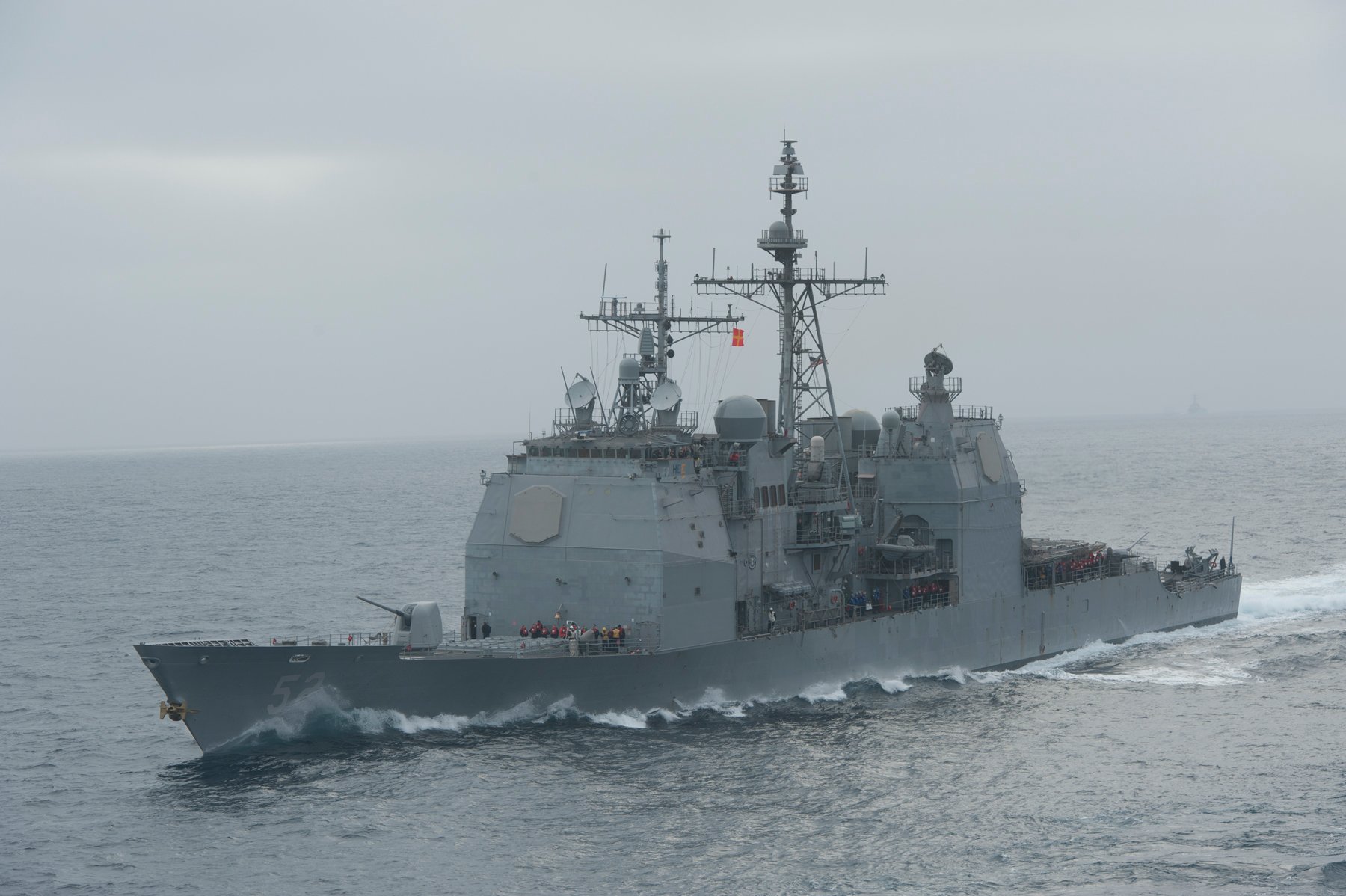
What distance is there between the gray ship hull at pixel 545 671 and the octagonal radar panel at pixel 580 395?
684 cm

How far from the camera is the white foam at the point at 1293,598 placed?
49.4m

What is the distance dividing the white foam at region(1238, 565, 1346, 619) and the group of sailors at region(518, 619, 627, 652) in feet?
95.2

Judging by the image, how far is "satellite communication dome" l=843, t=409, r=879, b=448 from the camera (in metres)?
40.5

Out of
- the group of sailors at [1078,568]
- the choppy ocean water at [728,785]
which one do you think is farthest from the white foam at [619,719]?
the group of sailors at [1078,568]

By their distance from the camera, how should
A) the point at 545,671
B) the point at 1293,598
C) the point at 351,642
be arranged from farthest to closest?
the point at 1293,598 < the point at 545,671 < the point at 351,642

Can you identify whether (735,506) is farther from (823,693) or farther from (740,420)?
(823,693)

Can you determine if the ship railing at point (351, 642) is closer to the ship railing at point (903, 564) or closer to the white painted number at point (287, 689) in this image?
the white painted number at point (287, 689)

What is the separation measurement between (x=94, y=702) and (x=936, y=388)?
23783 mm

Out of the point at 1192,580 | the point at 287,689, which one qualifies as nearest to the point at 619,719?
the point at 287,689

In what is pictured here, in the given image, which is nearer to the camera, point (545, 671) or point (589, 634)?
point (545, 671)

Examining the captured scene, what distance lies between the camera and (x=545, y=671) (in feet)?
96.9

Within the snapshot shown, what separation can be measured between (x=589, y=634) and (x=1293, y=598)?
106 feet

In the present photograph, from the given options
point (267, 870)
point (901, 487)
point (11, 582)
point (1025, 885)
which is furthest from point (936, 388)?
point (11, 582)

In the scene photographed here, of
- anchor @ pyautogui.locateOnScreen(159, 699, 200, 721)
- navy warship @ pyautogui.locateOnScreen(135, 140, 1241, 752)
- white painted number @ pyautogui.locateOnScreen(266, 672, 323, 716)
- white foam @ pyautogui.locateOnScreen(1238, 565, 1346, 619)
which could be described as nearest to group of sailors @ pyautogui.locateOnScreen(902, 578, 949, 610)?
navy warship @ pyautogui.locateOnScreen(135, 140, 1241, 752)
